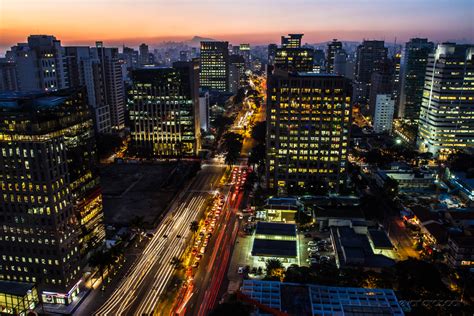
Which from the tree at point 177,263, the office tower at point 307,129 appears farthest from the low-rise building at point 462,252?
the tree at point 177,263

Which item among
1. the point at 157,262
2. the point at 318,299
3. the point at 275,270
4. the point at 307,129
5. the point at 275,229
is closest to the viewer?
the point at 318,299

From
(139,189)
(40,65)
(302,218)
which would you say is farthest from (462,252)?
(40,65)

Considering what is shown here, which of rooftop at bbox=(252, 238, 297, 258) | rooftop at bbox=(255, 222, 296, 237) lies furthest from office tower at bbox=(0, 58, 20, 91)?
rooftop at bbox=(252, 238, 297, 258)

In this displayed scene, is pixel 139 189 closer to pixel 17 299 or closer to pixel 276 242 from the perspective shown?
pixel 276 242

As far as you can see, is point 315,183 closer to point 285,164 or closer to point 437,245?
point 285,164

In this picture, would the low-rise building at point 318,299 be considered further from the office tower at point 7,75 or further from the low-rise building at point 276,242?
the office tower at point 7,75
